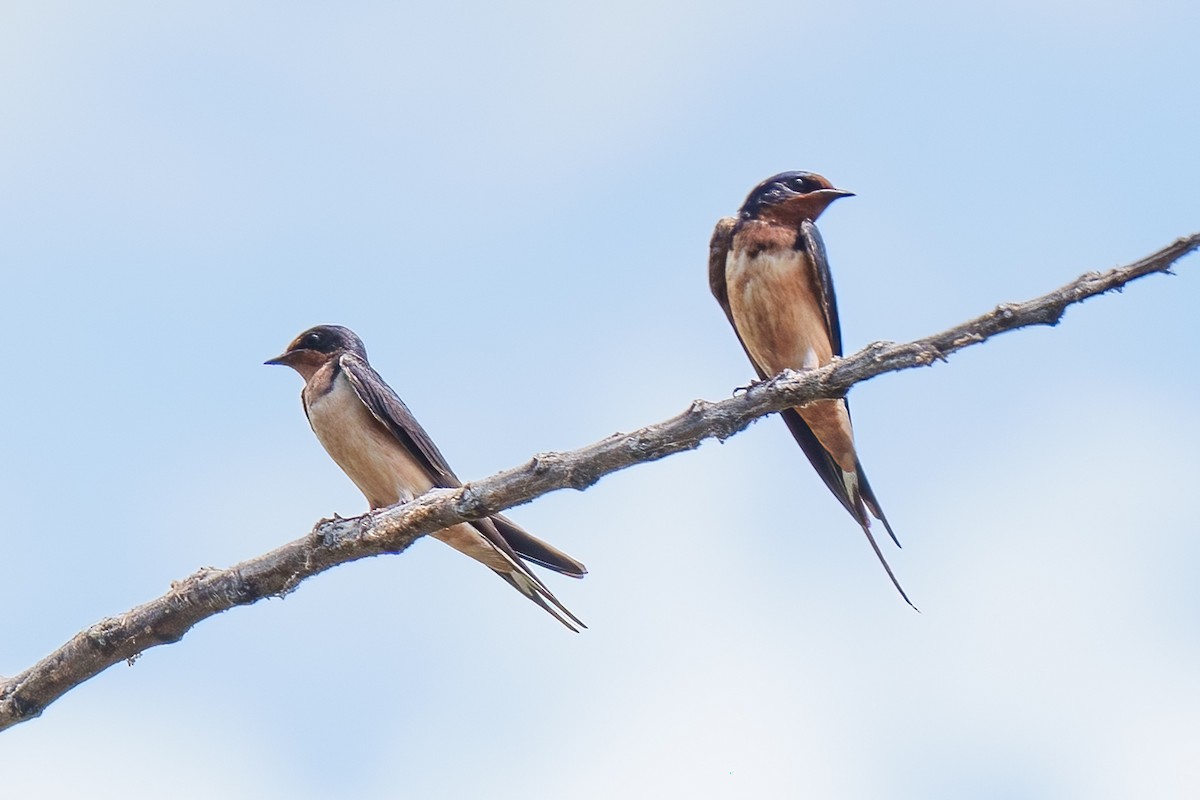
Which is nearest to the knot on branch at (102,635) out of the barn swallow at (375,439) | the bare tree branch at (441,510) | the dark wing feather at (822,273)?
the bare tree branch at (441,510)

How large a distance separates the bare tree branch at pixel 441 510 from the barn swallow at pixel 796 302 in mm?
2210

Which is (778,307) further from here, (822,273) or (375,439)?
(375,439)

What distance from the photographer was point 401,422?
20.5 feet

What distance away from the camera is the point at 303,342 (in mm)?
6969

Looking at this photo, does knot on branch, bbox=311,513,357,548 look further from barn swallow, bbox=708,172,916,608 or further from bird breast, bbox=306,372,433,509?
barn swallow, bbox=708,172,916,608

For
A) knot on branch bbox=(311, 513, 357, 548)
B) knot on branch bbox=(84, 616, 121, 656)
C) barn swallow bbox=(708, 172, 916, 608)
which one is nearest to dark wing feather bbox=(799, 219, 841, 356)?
barn swallow bbox=(708, 172, 916, 608)

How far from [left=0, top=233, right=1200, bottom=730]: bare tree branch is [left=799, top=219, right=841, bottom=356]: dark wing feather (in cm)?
241

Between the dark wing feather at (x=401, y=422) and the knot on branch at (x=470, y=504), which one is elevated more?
the dark wing feather at (x=401, y=422)

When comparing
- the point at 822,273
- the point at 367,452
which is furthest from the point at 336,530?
the point at 822,273

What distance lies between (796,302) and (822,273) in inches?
9.4

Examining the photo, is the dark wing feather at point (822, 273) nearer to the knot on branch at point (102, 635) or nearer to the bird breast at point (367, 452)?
the bird breast at point (367, 452)

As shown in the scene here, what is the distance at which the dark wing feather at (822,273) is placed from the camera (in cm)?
629

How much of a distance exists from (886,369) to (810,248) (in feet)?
9.04

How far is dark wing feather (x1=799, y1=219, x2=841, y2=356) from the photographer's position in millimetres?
6289
